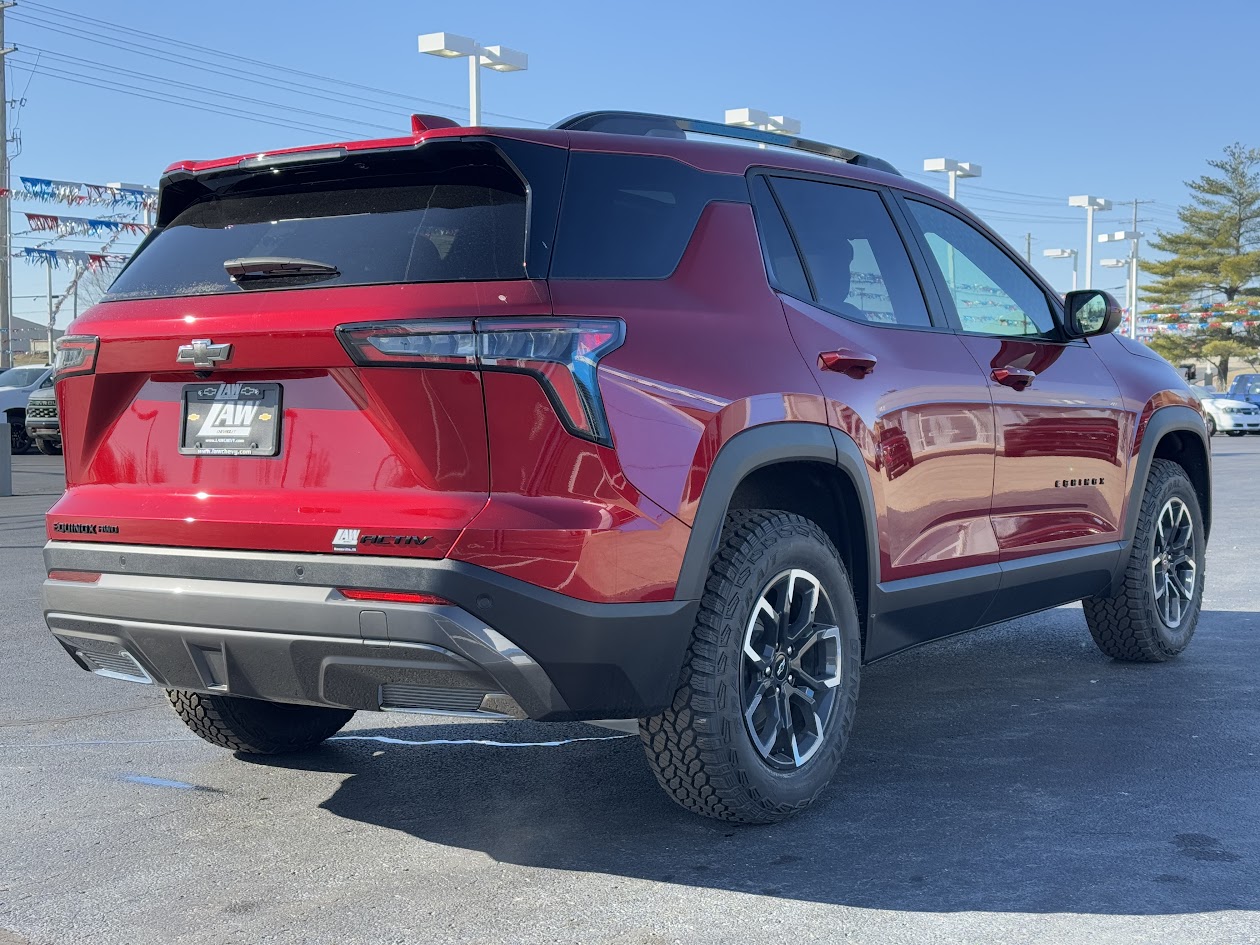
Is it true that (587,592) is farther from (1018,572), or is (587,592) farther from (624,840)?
(1018,572)

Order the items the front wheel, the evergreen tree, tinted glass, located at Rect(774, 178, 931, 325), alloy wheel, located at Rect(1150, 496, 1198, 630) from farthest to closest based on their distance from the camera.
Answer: the evergreen tree
the front wheel
alloy wheel, located at Rect(1150, 496, 1198, 630)
tinted glass, located at Rect(774, 178, 931, 325)

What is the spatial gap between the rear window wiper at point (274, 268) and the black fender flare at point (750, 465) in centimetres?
106

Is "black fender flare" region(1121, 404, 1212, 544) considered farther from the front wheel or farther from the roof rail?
the front wheel

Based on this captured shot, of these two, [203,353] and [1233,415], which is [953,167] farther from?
[203,353]

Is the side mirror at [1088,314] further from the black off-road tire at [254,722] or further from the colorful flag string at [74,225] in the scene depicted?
the colorful flag string at [74,225]

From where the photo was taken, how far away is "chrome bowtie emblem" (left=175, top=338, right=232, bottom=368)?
359 cm

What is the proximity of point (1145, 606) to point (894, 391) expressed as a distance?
2265mm

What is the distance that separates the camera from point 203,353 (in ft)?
11.9

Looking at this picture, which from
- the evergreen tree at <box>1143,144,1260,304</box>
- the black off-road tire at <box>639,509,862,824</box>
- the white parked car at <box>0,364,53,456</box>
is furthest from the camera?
the evergreen tree at <box>1143,144,1260,304</box>

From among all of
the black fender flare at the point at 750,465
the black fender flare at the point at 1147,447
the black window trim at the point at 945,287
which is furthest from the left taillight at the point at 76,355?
the black fender flare at the point at 1147,447

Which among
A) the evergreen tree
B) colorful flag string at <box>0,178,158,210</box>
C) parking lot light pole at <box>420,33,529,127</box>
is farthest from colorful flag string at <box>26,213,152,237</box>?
the evergreen tree

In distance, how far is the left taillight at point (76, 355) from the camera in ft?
12.7

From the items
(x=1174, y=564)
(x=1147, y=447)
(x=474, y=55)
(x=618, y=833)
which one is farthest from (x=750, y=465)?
(x=474, y=55)

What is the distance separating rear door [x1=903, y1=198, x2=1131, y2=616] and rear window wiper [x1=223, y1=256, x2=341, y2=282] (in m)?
2.21
